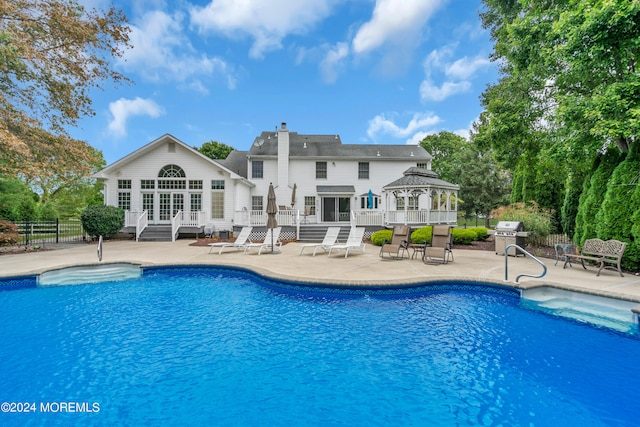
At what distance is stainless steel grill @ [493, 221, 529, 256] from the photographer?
11.3 metres

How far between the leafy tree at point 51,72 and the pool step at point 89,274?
5897mm

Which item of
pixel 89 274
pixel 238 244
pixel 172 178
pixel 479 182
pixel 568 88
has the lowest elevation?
pixel 89 274

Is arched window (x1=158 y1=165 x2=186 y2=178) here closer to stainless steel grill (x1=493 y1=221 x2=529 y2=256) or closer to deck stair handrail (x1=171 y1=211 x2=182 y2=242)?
deck stair handrail (x1=171 y1=211 x2=182 y2=242)

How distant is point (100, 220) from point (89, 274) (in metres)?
8.62

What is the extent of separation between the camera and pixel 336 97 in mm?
24859

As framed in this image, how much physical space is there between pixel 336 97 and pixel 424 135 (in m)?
26.3

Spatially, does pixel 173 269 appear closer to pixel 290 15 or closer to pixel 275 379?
pixel 275 379

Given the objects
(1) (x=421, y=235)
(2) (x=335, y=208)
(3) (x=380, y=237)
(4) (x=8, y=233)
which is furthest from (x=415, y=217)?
(4) (x=8, y=233)

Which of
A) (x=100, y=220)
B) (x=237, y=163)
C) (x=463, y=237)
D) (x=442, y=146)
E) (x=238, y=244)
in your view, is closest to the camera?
(x=238, y=244)

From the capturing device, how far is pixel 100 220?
15.8 meters

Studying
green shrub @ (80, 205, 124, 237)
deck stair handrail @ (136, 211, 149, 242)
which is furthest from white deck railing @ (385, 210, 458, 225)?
green shrub @ (80, 205, 124, 237)

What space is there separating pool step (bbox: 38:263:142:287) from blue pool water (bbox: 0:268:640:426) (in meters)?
1.57

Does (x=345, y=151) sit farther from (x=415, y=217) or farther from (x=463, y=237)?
(x=463, y=237)

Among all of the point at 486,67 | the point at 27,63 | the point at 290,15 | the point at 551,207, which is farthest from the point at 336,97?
the point at 27,63
